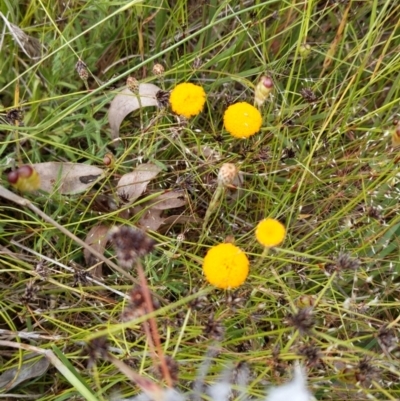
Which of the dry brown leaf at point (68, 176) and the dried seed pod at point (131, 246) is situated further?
the dry brown leaf at point (68, 176)

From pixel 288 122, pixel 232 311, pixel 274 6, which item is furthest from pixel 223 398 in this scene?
pixel 274 6

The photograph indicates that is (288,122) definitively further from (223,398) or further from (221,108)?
(223,398)

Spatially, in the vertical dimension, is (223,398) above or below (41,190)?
below

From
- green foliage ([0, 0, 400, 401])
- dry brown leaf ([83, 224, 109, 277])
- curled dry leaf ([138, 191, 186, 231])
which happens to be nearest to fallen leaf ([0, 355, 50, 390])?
green foliage ([0, 0, 400, 401])

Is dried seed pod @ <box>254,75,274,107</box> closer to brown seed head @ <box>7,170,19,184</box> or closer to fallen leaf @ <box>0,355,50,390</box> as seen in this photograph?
brown seed head @ <box>7,170,19,184</box>

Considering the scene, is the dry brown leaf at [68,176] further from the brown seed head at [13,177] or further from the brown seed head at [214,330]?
the brown seed head at [214,330]

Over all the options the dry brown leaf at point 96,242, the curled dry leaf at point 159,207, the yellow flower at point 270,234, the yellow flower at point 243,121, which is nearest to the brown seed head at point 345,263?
the yellow flower at point 270,234
